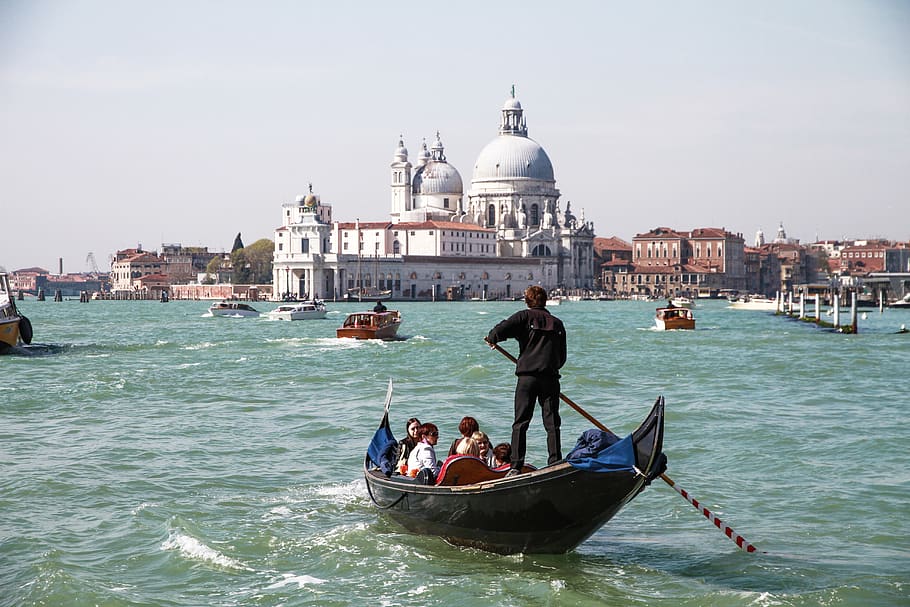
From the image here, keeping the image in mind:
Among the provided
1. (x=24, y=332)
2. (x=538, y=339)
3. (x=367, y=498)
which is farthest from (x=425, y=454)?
(x=24, y=332)

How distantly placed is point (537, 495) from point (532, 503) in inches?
4.3

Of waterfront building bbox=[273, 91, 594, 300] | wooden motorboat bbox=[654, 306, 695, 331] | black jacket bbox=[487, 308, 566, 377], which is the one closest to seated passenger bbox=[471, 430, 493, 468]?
black jacket bbox=[487, 308, 566, 377]

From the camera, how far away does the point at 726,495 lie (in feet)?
35.7

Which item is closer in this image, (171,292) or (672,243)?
(171,292)

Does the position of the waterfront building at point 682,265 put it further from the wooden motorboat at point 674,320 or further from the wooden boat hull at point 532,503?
the wooden boat hull at point 532,503

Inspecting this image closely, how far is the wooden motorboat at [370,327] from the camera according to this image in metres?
35.8

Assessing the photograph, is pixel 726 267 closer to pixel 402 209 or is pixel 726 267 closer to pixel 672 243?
pixel 672 243

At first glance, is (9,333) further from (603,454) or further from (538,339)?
(603,454)

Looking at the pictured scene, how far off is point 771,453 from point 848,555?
4087 mm

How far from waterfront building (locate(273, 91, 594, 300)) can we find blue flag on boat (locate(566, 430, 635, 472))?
88230 mm

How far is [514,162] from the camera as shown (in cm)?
11725

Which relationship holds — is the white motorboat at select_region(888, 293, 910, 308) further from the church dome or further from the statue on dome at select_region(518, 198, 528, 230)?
the church dome

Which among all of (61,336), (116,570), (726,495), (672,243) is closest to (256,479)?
(116,570)

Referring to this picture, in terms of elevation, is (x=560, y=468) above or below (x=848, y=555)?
above
